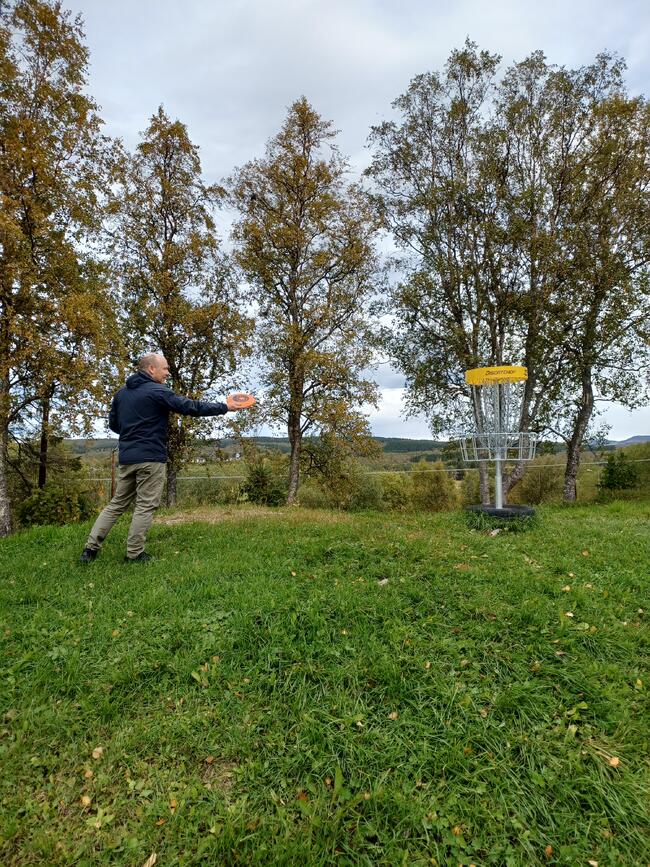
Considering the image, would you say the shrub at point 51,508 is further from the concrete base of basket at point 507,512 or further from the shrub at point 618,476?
the shrub at point 618,476

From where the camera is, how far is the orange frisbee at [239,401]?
16.2 feet

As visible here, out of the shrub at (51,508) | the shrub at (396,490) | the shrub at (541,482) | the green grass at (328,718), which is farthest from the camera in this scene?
the shrub at (396,490)

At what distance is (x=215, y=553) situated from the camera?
5.49 m

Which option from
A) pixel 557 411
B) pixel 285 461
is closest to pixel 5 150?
pixel 285 461

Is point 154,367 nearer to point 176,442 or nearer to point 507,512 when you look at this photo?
point 507,512

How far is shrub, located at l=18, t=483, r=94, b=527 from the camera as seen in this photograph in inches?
381

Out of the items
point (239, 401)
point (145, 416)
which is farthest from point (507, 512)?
point (145, 416)

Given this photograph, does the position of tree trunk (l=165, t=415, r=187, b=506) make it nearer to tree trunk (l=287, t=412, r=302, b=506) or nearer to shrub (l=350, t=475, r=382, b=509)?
tree trunk (l=287, t=412, r=302, b=506)

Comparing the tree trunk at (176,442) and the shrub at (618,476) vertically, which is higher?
the tree trunk at (176,442)

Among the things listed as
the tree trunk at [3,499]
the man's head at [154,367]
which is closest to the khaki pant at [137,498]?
the man's head at [154,367]

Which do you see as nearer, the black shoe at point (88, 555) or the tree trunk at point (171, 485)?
the black shoe at point (88, 555)

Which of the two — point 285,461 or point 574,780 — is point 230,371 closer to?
point 285,461

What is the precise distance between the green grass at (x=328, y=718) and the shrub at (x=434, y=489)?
3041cm

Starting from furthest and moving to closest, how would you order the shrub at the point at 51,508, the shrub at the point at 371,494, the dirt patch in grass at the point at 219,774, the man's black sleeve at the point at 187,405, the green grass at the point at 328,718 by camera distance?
the shrub at the point at 371,494, the shrub at the point at 51,508, the man's black sleeve at the point at 187,405, the dirt patch in grass at the point at 219,774, the green grass at the point at 328,718
